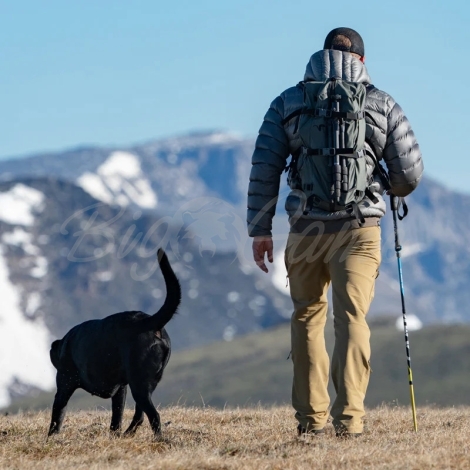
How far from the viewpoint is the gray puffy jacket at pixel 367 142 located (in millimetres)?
8922

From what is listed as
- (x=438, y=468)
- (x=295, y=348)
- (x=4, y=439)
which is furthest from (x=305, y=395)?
(x=4, y=439)

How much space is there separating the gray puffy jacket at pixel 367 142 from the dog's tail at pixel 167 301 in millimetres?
954

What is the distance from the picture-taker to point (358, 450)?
26.3 ft

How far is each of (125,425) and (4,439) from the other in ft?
5.46

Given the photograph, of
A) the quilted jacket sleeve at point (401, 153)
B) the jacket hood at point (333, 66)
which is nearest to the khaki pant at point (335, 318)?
the quilted jacket sleeve at point (401, 153)

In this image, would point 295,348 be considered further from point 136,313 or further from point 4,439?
point 4,439

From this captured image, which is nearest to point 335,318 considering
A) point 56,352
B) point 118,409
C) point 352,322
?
point 352,322

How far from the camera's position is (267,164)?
901 centimetres

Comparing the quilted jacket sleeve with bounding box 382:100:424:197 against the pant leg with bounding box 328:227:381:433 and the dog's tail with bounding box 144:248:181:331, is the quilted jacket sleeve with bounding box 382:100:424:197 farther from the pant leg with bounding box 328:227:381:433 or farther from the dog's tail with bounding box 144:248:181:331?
the dog's tail with bounding box 144:248:181:331

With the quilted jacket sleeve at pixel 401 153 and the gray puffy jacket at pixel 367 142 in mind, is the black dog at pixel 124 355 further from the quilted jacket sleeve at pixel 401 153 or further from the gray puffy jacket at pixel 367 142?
the quilted jacket sleeve at pixel 401 153

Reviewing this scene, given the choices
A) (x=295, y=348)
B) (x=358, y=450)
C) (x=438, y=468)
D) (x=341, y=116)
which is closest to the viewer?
(x=438, y=468)

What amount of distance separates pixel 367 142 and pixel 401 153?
339mm

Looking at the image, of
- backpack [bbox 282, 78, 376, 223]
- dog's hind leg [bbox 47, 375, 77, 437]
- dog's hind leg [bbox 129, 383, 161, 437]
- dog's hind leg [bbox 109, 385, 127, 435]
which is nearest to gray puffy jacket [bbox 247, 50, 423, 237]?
backpack [bbox 282, 78, 376, 223]

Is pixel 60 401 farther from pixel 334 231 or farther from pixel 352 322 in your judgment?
pixel 334 231
